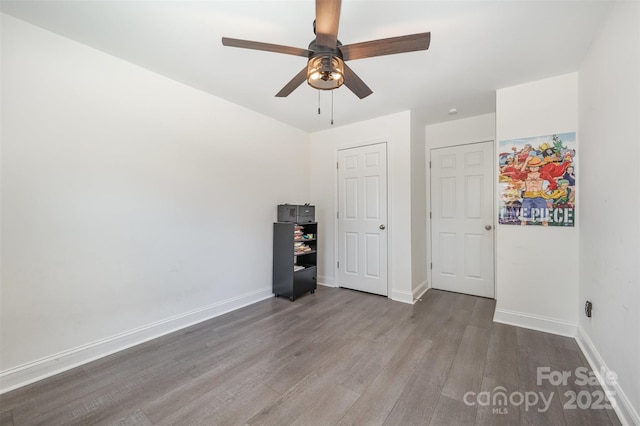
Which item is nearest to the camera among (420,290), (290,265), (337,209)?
(290,265)

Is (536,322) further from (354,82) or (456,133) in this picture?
(354,82)

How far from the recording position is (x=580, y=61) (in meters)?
2.14

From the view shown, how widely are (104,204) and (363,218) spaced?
288cm

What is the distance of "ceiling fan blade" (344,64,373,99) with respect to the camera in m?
1.62

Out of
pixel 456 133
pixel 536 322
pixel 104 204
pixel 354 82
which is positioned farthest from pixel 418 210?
pixel 104 204

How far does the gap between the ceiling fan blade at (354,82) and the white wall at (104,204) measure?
5.64 ft

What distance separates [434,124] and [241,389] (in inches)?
153

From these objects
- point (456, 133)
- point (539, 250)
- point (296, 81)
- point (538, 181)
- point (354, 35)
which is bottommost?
point (539, 250)

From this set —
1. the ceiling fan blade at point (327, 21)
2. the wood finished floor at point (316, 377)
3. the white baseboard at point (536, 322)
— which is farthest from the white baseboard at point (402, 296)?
the ceiling fan blade at point (327, 21)

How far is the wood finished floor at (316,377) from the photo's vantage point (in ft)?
4.74

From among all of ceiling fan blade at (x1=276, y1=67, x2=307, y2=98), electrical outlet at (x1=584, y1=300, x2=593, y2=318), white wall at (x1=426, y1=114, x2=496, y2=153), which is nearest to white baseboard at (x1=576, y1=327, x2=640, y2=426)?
electrical outlet at (x1=584, y1=300, x2=593, y2=318)

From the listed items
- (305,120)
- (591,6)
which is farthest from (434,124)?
(591,6)

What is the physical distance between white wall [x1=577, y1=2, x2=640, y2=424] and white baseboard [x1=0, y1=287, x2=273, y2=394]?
10.5 feet

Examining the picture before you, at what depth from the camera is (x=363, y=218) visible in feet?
12.0
